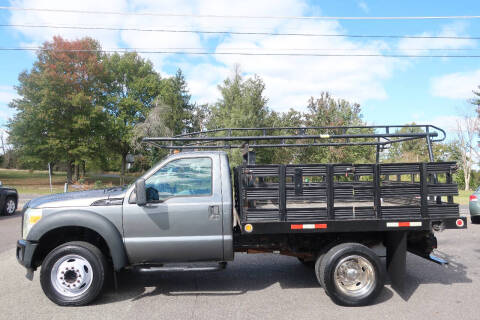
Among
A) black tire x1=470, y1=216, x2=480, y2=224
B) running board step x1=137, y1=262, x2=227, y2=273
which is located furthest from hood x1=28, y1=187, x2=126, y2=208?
black tire x1=470, y1=216, x2=480, y2=224

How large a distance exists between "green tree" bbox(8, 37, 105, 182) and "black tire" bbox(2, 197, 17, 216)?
22.6 meters

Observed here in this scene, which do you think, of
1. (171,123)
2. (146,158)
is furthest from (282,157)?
(146,158)

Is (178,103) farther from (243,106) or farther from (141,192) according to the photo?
(141,192)

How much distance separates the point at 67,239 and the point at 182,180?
1781 mm

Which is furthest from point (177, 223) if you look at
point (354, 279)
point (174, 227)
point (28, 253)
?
point (354, 279)

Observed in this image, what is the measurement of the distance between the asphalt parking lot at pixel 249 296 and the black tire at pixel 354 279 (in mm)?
122

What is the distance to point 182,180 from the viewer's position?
4.75 meters

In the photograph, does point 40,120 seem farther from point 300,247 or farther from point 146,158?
point 300,247

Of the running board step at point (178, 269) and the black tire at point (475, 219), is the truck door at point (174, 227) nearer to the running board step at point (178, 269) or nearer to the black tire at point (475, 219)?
the running board step at point (178, 269)

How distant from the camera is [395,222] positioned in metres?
4.61

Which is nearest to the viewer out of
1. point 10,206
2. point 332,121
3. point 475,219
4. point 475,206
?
point 475,206

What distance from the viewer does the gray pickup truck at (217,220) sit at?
4.50 metres

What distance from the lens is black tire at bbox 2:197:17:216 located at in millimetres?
12406

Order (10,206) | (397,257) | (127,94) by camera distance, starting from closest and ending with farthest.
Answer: (397,257)
(10,206)
(127,94)
